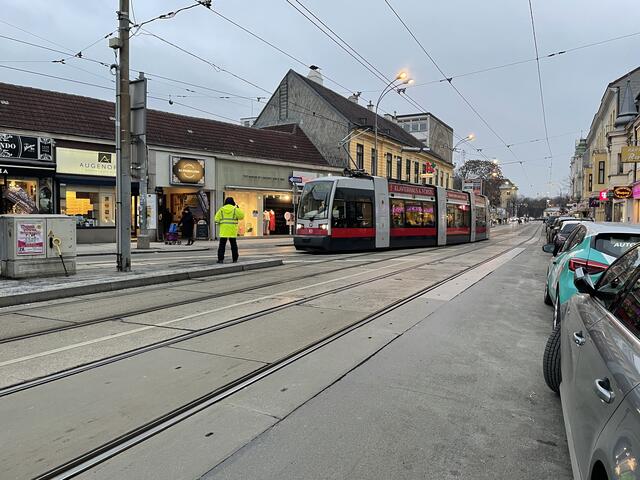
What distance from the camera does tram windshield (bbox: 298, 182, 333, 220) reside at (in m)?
18.3

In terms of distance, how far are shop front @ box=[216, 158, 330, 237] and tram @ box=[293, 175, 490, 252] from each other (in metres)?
10.1

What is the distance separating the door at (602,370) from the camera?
1953mm

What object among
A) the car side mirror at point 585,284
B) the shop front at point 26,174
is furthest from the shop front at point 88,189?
the car side mirror at point 585,284

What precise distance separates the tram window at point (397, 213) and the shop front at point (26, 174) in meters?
14.8

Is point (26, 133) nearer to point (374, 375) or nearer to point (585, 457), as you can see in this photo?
point (374, 375)

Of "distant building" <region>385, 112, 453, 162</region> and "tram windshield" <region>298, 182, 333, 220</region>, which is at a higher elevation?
"distant building" <region>385, 112, 453, 162</region>

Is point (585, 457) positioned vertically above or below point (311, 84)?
below

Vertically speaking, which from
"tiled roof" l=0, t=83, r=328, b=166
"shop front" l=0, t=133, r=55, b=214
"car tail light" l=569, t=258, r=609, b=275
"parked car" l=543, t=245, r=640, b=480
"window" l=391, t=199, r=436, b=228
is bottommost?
"parked car" l=543, t=245, r=640, b=480

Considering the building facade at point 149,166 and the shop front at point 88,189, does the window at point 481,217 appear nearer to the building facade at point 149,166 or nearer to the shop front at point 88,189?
the building facade at point 149,166

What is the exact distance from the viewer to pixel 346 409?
385 centimetres

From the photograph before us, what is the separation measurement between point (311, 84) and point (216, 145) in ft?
42.3

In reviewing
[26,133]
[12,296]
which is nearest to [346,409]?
[12,296]

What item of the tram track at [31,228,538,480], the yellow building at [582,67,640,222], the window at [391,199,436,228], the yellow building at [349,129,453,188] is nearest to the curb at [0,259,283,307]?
the tram track at [31,228,538,480]

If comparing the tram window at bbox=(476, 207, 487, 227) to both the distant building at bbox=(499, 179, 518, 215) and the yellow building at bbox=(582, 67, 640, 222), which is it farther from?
the distant building at bbox=(499, 179, 518, 215)
